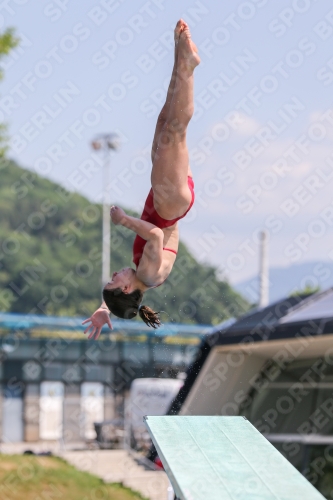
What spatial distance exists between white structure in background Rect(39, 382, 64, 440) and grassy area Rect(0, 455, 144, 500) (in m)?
11.2

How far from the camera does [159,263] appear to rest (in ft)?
22.7

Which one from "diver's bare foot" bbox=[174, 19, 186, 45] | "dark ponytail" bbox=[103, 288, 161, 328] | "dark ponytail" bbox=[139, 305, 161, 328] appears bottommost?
"dark ponytail" bbox=[139, 305, 161, 328]

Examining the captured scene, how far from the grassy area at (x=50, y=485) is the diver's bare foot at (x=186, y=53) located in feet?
39.8

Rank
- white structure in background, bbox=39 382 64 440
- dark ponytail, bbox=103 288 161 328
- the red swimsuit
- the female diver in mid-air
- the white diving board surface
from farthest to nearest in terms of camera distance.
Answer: white structure in background, bbox=39 382 64 440, the red swimsuit, dark ponytail, bbox=103 288 161 328, the female diver in mid-air, the white diving board surface

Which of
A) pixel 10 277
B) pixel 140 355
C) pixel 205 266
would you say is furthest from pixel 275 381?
pixel 205 266

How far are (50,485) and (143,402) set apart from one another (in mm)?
7415

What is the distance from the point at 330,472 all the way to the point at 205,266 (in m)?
55.9

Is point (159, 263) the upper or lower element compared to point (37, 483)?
upper

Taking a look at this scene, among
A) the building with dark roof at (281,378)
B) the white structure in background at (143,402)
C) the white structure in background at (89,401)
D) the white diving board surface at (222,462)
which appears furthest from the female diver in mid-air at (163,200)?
the white structure in background at (89,401)

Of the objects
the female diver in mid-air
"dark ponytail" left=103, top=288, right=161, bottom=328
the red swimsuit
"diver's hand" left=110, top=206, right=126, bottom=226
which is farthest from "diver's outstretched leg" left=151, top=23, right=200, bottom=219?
"dark ponytail" left=103, top=288, right=161, bottom=328

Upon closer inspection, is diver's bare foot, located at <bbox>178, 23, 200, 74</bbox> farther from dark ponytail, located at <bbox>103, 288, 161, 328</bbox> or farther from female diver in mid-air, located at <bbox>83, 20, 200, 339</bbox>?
dark ponytail, located at <bbox>103, 288, 161, 328</bbox>

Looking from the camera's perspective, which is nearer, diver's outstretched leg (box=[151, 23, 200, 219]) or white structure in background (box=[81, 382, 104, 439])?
diver's outstretched leg (box=[151, 23, 200, 219])

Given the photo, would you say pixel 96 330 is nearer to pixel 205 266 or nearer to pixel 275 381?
pixel 275 381

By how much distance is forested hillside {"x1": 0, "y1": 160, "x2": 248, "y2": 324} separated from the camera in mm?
60594
